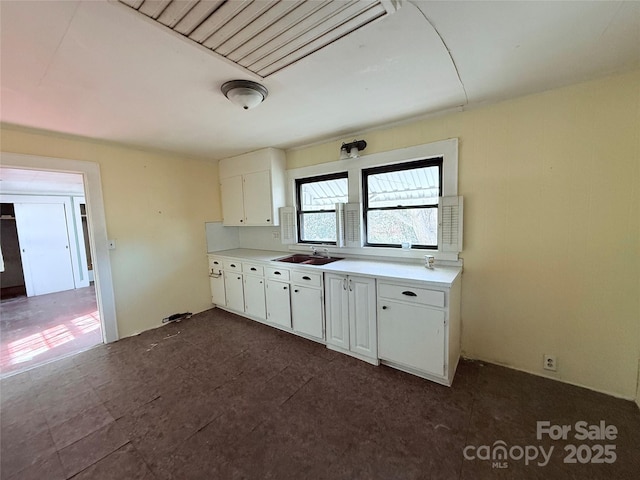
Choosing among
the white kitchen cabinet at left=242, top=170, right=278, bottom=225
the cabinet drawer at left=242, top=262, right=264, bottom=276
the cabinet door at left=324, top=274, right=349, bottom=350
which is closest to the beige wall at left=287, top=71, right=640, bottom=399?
the cabinet door at left=324, top=274, right=349, bottom=350

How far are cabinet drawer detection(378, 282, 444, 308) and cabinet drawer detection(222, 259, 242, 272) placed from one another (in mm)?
2115

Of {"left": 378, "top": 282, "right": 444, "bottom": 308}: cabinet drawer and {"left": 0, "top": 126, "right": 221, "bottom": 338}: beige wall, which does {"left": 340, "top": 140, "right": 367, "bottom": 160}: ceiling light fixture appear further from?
{"left": 0, "top": 126, "right": 221, "bottom": 338}: beige wall

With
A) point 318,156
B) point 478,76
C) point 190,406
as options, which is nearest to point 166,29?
point 478,76

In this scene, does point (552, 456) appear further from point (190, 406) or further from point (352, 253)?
point (190, 406)

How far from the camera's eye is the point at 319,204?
346 cm

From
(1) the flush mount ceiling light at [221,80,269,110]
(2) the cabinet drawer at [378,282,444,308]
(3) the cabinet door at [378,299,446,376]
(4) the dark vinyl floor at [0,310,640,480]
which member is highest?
(1) the flush mount ceiling light at [221,80,269,110]

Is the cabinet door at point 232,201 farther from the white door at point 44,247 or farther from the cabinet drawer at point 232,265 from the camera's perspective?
the white door at point 44,247

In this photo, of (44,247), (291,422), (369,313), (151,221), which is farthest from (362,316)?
(44,247)

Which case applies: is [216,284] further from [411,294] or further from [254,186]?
[411,294]

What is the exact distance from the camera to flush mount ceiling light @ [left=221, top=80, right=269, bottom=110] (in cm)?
173

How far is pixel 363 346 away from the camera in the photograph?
2465mm

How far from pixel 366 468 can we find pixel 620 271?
7.37 feet

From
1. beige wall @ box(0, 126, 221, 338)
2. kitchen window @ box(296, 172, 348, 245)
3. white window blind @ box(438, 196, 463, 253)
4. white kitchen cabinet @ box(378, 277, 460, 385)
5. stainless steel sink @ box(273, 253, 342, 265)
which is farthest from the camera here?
kitchen window @ box(296, 172, 348, 245)

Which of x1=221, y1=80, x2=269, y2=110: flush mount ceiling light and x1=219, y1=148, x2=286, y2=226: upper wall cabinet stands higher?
x1=221, y1=80, x2=269, y2=110: flush mount ceiling light
